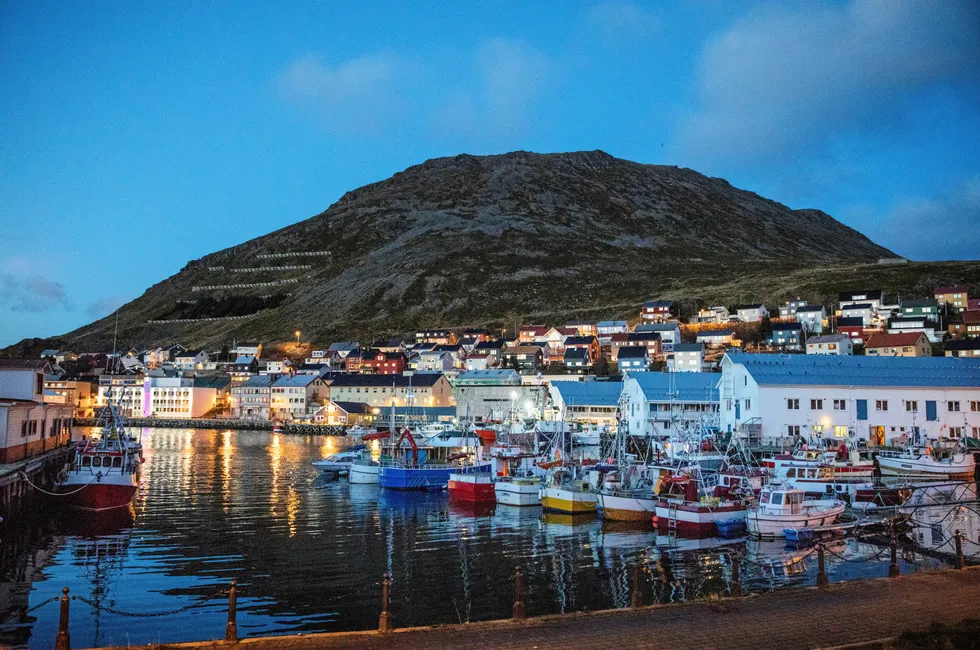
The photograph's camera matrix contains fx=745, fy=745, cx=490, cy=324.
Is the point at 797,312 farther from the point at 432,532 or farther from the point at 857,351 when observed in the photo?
the point at 432,532

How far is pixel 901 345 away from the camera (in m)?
112

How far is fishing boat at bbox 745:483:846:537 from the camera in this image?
3297 cm

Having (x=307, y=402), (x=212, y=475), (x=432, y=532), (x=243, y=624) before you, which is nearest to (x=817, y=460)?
(x=432, y=532)

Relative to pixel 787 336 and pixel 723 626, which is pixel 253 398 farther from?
pixel 723 626

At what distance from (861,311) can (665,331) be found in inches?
1402

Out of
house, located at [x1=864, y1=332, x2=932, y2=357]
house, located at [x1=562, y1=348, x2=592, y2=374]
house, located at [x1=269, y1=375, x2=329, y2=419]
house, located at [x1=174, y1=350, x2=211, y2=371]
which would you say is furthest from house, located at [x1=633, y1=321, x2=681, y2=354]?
house, located at [x1=174, y1=350, x2=211, y2=371]

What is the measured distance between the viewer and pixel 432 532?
35188mm

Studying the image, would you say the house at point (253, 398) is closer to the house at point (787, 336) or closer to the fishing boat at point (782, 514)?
the house at point (787, 336)

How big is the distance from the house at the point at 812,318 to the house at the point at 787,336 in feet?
6.36

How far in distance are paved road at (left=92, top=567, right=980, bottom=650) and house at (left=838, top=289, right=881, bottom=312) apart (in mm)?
135397

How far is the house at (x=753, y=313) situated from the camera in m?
144

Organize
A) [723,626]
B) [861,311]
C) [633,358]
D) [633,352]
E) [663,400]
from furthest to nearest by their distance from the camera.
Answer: [861,311] → [633,352] → [633,358] → [663,400] → [723,626]

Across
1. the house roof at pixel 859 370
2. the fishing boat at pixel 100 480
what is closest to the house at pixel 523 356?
the house roof at pixel 859 370

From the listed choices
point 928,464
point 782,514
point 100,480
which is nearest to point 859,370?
point 928,464
